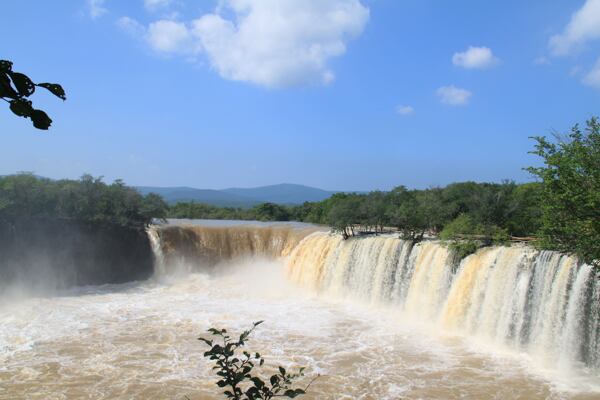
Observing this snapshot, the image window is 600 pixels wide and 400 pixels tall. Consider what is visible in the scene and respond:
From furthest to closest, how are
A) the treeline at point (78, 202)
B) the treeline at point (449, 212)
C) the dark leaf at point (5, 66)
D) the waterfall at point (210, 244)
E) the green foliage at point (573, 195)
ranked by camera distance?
the waterfall at point (210, 244), the treeline at point (78, 202), the treeline at point (449, 212), the green foliage at point (573, 195), the dark leaf at point (5, 66)

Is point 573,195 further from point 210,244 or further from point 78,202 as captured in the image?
point 78,202

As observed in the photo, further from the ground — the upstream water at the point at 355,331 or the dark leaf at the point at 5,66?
the dark leaf at the point at 5,66

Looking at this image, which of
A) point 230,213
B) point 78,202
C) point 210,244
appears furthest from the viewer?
point 230,213

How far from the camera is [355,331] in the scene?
48.9 feet

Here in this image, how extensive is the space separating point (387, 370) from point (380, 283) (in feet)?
21.5

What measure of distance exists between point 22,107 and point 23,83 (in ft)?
0.26

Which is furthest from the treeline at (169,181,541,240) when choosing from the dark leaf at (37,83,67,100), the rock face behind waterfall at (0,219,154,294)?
the dark leaf at (37,83,67,100)

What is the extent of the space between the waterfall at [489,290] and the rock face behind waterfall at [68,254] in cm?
1050

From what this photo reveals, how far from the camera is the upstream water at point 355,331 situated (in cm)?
1063

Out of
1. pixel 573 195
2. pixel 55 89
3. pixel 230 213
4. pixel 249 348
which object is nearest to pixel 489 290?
pixel 573 195

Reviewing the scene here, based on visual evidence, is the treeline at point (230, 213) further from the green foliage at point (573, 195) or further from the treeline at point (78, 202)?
the green foliage at point (573, 195)

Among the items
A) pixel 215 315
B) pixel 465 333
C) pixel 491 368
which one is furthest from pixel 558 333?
pixel 215 315

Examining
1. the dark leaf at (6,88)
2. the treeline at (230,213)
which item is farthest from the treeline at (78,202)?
the dark leaf at (6,88)

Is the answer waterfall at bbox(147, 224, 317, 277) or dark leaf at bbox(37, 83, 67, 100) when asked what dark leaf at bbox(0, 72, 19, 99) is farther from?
waterfall at bbox(147, 224, 317, 277)
